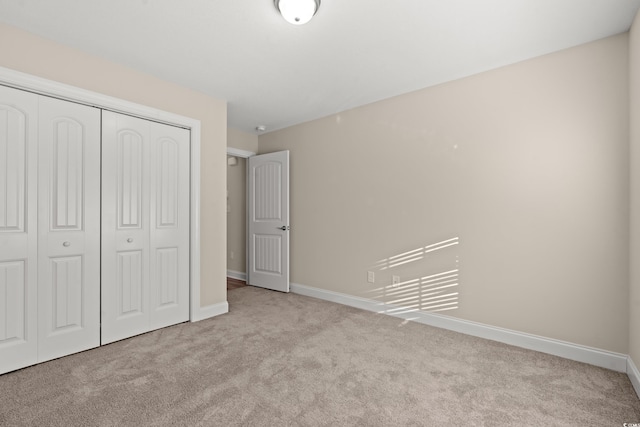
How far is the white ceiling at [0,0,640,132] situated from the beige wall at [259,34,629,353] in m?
0.33

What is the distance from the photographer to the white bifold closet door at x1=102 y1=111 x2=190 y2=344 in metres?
2.70

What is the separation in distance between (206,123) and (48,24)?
1.44 metres

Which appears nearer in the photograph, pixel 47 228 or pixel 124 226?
pixel 47 228

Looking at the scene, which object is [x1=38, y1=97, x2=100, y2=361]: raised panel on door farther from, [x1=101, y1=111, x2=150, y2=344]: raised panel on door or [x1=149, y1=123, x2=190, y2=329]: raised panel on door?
[x1=149, y1=123, x2=190, y2=329]: raised panel on door

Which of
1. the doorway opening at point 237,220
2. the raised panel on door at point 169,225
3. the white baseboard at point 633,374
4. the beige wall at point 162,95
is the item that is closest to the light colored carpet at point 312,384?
the white baseboard at point 633,374

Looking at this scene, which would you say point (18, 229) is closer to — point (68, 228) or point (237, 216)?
point (68, 228)

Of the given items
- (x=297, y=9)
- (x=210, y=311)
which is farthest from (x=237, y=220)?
(x=297, y=9)

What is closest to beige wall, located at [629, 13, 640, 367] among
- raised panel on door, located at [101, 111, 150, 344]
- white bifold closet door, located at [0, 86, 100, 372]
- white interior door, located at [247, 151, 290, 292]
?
white interior door, located at [247, 151, 290, 292]

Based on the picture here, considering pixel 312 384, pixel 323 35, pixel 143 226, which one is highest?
pixel 323 35

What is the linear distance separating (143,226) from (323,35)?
2.32 metres

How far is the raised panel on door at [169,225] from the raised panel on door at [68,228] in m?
0.47

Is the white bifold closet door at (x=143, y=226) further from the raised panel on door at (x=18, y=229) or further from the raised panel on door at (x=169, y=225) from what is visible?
the raised panel on door at (x=18, y=229)

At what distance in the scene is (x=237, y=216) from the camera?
18.0 feet

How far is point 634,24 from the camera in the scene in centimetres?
209
